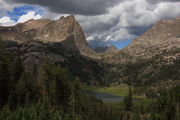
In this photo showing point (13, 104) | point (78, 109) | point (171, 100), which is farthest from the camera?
point (171, 100)

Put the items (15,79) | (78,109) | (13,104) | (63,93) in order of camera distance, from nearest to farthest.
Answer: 1. (13,104)
2. (15,79)
3. (63,93)
4. (78,109)

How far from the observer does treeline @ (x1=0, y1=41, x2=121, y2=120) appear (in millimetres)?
76000

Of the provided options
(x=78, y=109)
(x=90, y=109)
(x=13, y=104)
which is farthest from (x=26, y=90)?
(x=90, y=109)

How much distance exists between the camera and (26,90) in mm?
90562

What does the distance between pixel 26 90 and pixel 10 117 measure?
984 inches

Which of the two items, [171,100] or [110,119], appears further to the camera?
[110,119]

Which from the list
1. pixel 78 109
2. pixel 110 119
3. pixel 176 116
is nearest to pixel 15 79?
pixel 78 109

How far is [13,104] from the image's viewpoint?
3440 inches

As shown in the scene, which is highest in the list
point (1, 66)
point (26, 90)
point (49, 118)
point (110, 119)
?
point (1, 66)

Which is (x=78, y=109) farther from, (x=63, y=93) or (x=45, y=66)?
(x=45, y=66)

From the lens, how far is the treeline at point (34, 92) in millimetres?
76000

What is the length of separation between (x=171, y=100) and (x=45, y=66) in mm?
82268

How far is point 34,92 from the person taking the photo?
97312 millimetres

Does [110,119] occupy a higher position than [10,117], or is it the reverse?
[10,117]
